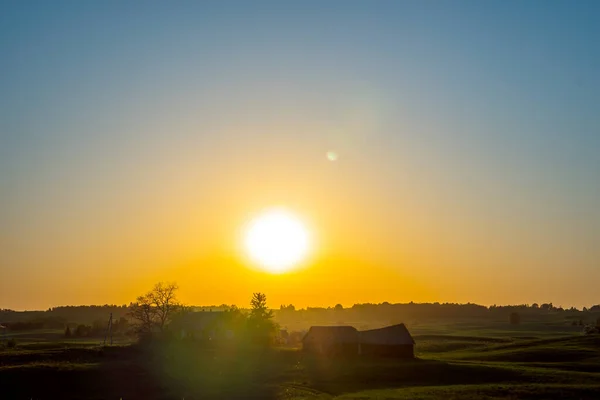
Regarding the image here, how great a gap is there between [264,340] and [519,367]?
38.7 m

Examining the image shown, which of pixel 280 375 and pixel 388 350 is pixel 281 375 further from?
pixel 388 350

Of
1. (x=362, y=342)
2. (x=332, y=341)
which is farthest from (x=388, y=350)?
(x=332, y=341)

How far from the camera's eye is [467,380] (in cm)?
6188

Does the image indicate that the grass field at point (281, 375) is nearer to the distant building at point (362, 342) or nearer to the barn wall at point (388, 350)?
the barn wall at point (388, 350)

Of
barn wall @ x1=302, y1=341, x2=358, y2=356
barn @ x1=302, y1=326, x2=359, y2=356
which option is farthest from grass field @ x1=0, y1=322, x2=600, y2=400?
barn @ x1=302, y1=326, x2=359, y2=356

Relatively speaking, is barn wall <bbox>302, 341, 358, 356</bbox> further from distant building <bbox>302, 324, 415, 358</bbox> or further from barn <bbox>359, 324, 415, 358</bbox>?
barn <bbox>359, 324, 415, 358</bbox>

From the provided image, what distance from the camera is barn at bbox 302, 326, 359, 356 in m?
88.4

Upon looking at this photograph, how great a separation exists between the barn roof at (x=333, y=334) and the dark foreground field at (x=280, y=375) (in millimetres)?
6391

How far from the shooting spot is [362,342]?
88750 mm

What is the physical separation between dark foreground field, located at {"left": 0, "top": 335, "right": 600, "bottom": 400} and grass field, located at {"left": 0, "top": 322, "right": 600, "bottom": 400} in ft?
0.28

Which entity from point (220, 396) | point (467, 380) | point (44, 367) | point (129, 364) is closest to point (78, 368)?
point (44, 367)

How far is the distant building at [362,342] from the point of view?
284 ft

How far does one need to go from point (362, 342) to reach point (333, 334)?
13.0 ft

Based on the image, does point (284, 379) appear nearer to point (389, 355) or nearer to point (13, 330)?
point (389, 355)
